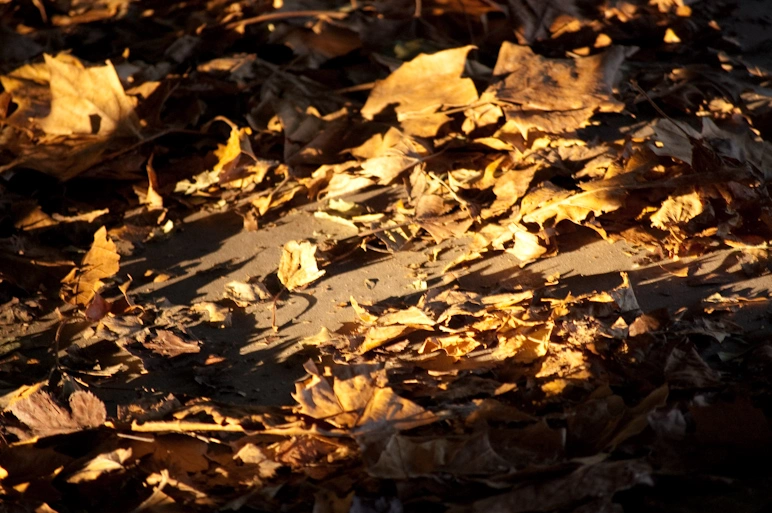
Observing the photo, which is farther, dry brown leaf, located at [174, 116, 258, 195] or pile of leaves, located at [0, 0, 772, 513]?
dry brown leaf, located at [174, 116, 258, 195]

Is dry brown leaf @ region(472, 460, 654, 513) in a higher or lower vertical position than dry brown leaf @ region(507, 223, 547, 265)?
higher

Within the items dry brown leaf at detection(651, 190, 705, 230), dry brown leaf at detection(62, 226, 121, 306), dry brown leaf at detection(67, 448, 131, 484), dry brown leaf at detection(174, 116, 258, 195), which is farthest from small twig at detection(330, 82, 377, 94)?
dry brown leaf at detection(67, 448, 131, 484)

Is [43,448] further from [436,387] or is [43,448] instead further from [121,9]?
[121,9]

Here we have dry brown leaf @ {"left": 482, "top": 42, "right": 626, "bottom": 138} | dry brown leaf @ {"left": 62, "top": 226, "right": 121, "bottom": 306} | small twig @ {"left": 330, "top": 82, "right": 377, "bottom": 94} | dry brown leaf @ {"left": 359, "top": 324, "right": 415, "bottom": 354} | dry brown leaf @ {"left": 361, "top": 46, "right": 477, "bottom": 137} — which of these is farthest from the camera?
small twig @ {"left": 330, "top": 82, "right": 377, "bottom": 94}

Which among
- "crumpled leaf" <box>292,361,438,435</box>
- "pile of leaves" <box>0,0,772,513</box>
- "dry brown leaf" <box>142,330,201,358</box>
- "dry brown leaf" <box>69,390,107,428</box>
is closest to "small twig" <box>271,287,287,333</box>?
"pile of leaves" <box>0,0,772,513</box>

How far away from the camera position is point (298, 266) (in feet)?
5.49

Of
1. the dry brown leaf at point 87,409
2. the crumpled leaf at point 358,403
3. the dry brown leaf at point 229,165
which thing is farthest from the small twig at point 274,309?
the dry brown leaf at point 229,165

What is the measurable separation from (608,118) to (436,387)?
3.59ft

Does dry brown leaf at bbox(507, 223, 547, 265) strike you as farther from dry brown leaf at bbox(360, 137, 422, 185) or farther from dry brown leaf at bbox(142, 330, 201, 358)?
dry brown leaf at bbox(142, 330, 201, 358)

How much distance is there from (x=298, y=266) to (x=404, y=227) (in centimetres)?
27

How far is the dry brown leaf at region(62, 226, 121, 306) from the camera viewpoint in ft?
5.54

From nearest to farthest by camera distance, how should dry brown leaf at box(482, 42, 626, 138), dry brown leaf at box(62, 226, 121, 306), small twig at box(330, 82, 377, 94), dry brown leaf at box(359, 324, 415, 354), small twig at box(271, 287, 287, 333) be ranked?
dry brown leaf at box(359, 324, 415, 354) < small twig at box(271, 287, 287, 333) < dry brown leaf at box(62, 226, 121, 306) < dry brown leaf at box(482, 42, 626, 138) < small twig at box(330, 82, 377, 94)

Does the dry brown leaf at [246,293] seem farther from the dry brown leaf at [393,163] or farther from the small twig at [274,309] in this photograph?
the dry brown leaf at [393,163]

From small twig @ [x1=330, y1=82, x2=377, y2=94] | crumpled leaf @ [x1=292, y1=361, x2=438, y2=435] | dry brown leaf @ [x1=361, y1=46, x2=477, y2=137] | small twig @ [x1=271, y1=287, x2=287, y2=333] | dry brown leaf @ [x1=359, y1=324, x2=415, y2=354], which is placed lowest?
small twig @ [x1=271, y1=287, x2=287, y2=333]
